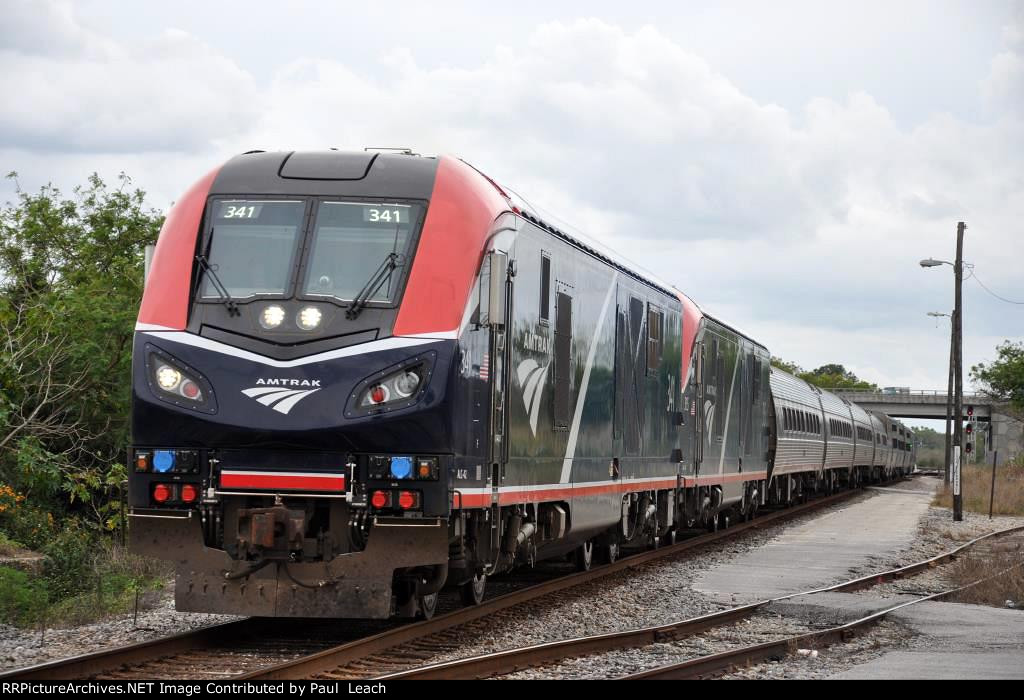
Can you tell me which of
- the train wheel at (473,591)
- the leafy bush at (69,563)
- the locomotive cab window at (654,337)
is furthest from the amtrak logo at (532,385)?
the leafy bush at (69,563)

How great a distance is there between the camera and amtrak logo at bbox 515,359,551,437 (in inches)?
446

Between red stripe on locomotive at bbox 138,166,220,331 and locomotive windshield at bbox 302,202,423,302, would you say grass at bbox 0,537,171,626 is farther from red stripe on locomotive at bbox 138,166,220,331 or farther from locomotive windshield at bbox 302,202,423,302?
locomotive windshield at bbox 302,202,423,302

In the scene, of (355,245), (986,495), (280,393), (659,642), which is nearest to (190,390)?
(280,393)

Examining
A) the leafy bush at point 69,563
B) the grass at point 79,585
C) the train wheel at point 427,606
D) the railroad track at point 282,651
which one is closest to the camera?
the railroad track at point 282,651

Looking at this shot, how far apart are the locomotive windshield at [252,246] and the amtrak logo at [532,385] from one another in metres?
2.46

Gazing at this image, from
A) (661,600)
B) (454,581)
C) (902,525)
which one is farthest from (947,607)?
(902,525)

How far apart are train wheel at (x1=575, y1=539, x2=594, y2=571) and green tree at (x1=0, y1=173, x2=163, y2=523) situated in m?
8.96

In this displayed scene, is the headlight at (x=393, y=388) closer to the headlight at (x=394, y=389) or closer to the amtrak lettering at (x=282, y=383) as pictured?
the headlight at (x=394, y=389)

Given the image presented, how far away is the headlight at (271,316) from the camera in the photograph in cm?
918

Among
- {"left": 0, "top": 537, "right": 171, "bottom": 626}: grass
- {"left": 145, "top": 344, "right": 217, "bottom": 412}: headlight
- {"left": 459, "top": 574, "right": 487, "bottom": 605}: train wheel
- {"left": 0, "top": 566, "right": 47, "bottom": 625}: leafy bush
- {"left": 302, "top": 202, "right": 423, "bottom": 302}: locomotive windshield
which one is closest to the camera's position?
{"left": 145, "top": 344, "right": 217, "bottom": 412}: headlight

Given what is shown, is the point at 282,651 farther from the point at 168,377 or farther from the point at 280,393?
the point at 168,377

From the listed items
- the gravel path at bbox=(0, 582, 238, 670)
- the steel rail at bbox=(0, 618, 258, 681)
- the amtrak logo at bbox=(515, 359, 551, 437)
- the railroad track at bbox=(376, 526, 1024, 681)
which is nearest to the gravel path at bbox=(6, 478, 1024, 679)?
the gravel path at bbox=(0, 582, 238, 670)

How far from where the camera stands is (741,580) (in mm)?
15859

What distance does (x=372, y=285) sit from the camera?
9.28 m
